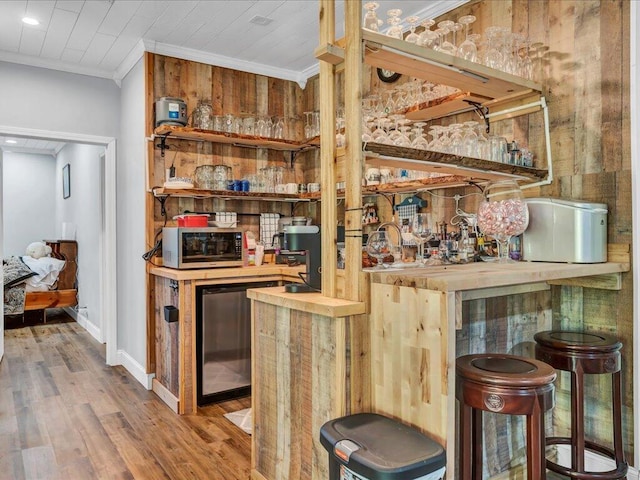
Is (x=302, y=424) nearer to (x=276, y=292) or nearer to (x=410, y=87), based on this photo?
(x=276, y=292)

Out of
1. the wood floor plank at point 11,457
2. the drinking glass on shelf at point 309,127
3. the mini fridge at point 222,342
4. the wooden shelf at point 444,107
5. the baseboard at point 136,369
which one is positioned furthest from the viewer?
the drinking glass on shelf at point 309,127

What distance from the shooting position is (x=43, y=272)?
635 centimetres

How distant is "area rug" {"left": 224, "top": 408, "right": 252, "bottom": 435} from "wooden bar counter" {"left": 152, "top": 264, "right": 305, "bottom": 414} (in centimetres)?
28

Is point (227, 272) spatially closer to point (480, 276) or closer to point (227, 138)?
point (227, 138)

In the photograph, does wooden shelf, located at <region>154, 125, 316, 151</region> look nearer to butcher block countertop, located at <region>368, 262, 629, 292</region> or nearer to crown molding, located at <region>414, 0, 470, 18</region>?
crown molding, located at <region>414, 0, 470, 18</region>

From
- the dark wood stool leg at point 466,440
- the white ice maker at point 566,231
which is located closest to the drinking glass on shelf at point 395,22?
the white ice maker at point 566,231

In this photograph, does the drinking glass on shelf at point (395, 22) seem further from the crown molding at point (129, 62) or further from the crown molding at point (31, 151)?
the crown molding at point (31, 151)

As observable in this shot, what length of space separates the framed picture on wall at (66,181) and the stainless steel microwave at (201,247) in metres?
4.35

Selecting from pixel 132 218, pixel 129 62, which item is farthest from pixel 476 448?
pixel 129 62

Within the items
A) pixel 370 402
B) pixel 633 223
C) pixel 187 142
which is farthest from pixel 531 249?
pixel 187 142

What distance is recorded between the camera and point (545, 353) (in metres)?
2.00

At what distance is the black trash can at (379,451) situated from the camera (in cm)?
128

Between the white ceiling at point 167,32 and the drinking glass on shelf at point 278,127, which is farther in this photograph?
the drinking glass on shelf at point 278,127

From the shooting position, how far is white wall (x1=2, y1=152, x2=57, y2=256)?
794 centimetres
